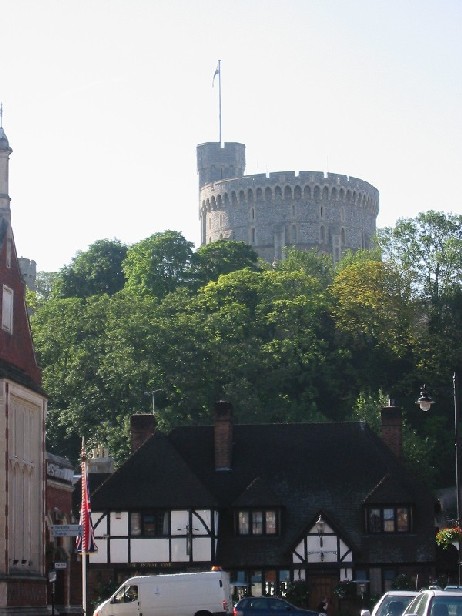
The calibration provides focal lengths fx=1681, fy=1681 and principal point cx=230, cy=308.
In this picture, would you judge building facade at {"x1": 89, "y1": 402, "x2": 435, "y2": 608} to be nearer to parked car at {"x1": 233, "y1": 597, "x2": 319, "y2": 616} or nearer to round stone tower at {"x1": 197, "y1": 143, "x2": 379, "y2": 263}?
parked car at {"x1": 233, "y1": 597, "x2": 319, "y2": 616}

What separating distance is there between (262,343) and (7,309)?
2083 inches

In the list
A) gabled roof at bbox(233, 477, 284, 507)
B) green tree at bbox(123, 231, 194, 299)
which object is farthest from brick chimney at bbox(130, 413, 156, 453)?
green tree at bbox(123, 231, 194, 299)

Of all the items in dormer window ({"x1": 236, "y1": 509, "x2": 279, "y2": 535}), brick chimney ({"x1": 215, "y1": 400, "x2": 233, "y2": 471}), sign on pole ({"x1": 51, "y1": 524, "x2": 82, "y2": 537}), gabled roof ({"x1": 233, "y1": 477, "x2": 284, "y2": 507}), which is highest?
brick chimney ({"x1": 215, "y1": 400, "x2": 233, "y2": 471})

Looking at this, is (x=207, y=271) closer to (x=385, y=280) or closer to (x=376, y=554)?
(x=385, y=280)

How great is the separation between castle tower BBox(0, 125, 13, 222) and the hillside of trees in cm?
3418

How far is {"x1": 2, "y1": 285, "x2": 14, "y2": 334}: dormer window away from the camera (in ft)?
152

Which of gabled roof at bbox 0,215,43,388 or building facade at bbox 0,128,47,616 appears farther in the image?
gabled roof at bbox 0,215,43,388

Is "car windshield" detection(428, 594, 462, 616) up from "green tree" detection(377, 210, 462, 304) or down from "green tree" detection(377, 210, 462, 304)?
down

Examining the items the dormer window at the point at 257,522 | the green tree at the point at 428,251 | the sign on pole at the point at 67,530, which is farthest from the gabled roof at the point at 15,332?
the green tree at the point at 428,251

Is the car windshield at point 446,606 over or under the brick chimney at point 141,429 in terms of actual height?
under

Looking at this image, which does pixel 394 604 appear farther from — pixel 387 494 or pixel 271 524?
pixel 271 524

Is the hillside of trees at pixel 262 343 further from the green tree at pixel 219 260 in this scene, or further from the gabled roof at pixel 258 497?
the gabled roof at pixel 258 497

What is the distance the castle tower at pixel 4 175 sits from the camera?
160 ft

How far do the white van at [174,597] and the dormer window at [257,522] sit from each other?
1989cm
